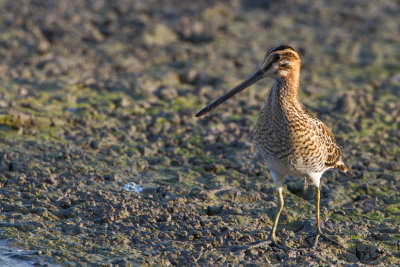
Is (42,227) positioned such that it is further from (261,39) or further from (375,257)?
(261,39)

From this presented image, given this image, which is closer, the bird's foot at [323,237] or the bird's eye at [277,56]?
the bird's eye at [277,56]

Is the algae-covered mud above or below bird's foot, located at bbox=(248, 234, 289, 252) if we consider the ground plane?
above

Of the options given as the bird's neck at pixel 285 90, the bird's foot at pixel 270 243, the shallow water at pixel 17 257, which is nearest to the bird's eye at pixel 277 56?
the bird's neck at pixel 285 90

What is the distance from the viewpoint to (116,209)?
19.5 ft

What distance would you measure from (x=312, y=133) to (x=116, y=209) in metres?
1.97

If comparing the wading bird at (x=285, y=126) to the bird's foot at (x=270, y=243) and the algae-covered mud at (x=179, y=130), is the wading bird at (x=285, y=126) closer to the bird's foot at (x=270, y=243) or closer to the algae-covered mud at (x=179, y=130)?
the bird's foot at (x=270, y=243)

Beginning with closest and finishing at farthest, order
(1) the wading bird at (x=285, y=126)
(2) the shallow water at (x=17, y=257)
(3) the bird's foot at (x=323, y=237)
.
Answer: (2) the shallow water at (x=17, y=257) < (1) the wading bird at (x=285, y=126) < (3) the bird's foot at (x=323, y=237)

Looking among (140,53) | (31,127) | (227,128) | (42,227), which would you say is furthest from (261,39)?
(42,227)

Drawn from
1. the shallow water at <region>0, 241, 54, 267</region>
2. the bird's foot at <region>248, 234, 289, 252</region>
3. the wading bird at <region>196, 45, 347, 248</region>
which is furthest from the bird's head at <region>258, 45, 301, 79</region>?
the shallow water at <region>0, 241, 54, 267</region>

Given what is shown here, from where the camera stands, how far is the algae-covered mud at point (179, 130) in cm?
567

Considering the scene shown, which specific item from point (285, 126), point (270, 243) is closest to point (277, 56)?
point (285, 126)

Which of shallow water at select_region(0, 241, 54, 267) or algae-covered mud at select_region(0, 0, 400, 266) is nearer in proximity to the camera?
shallow water at select_region(0, 241, 54, 267)

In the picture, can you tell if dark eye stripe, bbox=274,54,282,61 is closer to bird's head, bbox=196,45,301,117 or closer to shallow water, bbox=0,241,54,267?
bird's head, bbox=196,45,301,117

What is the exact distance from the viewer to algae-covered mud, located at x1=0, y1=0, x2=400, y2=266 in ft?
18.6
